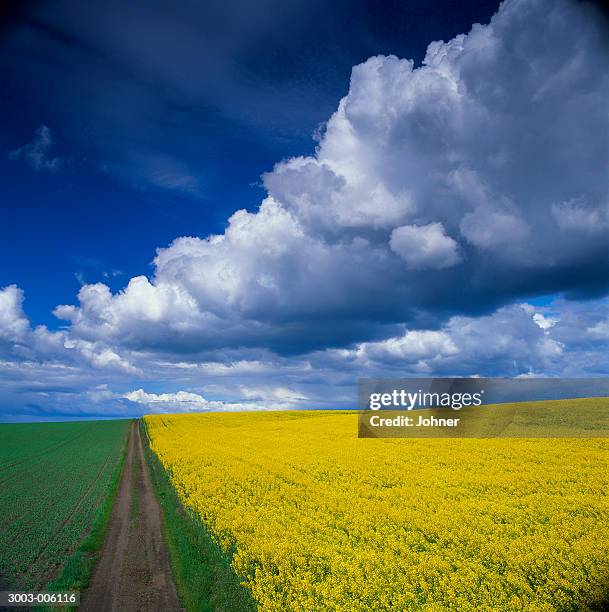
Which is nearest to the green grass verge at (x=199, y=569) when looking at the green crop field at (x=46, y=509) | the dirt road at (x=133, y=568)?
the dirt road at (x=133, y=568)

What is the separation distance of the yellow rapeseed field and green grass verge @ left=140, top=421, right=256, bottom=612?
395mm

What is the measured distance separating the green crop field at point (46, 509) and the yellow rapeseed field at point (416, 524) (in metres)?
4.65

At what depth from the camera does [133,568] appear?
1421 centimetres

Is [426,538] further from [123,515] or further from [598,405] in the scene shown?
[598,405]

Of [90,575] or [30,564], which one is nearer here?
[90,575]

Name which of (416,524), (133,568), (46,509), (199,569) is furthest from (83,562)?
(416,524)

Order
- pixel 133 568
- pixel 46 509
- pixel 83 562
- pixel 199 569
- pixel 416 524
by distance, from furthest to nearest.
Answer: pixel 46 509 < pixel 416 524 < pixel 83 562 < pixel 133 568 < pixel 199 569

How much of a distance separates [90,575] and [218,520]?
4762 millimetres

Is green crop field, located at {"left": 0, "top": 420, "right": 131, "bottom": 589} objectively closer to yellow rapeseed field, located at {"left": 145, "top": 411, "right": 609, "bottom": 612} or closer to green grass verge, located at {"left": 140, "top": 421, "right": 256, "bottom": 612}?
green grass verge, located at {"left": 140, "top": 421, "right": 256, "bottom": 612}

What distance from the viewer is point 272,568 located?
506 inches

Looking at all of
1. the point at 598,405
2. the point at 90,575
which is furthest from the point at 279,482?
the point at 598,405

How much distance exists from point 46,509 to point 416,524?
17541 mm

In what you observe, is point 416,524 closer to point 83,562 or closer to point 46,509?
point 83,562

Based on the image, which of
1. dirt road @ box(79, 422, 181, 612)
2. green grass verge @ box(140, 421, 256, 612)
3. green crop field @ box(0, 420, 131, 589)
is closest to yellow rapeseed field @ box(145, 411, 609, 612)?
green grass verge @ box(140, 421, 256, 612)
